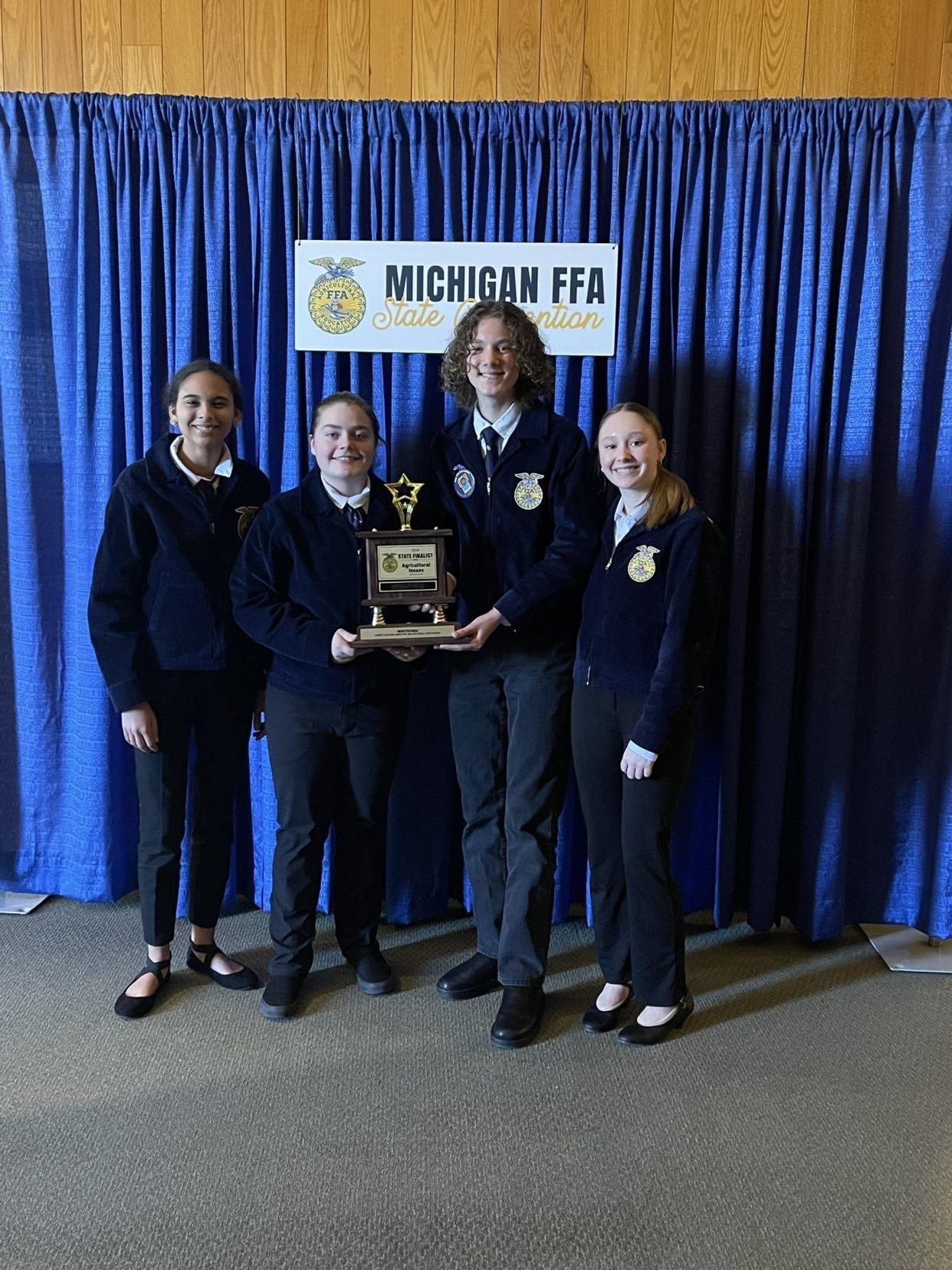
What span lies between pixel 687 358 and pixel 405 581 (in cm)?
106

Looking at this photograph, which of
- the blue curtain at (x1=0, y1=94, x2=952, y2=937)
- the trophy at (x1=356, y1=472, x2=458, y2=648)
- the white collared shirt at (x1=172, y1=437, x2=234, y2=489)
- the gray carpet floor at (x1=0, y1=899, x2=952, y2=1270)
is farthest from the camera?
the blue curtain at (x1=0, y1=94, x2=952, y2=937)

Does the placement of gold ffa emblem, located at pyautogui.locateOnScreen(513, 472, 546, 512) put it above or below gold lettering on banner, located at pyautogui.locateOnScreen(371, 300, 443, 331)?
below

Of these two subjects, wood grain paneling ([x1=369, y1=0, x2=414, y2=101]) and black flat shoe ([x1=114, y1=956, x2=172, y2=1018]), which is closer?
black flat shoe ([x1=114, y1=956, x2=172, y2=1018])

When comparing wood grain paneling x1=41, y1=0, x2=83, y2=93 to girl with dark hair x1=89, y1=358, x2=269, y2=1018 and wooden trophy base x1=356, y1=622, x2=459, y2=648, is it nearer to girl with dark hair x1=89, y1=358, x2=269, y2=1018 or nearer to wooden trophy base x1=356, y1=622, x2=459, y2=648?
girl with dark hair x1=89, y1=358, x2=269, y2=1018

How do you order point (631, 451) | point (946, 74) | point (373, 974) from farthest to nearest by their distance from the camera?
point (946, 74)
point (373, 974)
point (631, 451)

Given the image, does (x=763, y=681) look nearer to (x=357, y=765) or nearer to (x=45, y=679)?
(x=357, y=765)

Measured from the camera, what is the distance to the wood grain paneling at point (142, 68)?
268 cm

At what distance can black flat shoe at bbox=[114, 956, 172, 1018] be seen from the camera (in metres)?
2.33

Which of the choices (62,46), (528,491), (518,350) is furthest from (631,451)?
(62,46)

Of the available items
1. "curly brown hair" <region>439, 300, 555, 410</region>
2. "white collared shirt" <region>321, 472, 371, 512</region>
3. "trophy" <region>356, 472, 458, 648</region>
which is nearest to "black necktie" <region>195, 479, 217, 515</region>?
"white collared shirt" <region>321, 472, 371, 512</region>

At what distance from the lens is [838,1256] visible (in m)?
1.63

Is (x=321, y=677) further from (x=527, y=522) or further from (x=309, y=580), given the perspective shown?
(x=527, y=522)

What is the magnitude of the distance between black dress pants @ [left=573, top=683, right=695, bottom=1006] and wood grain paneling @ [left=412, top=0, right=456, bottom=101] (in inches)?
68.4

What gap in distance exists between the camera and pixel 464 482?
92.4 inches
